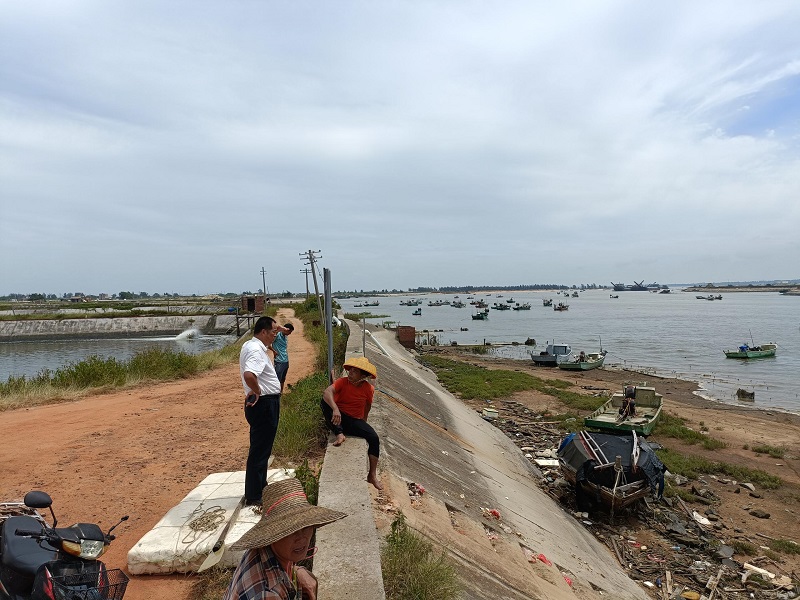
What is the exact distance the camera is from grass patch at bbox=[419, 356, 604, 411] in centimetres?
2084

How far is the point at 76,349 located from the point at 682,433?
149 feet

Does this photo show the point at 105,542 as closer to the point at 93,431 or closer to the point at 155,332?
the point at 93,431

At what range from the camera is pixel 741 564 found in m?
8.57

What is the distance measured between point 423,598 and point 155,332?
56.6m

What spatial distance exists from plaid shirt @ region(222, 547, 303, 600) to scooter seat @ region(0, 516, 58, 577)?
1510 mm

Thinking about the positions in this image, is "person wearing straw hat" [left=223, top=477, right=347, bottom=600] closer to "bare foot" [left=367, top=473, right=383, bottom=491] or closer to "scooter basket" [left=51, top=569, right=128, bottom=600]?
"scooter basket" [left=51, top=569, right=128, bottom=600]

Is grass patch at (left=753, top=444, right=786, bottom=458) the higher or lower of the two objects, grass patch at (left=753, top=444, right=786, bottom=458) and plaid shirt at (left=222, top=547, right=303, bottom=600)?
the lower

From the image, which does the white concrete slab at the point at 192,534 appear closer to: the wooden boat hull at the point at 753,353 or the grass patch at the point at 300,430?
the grass patch at the point at 300,430

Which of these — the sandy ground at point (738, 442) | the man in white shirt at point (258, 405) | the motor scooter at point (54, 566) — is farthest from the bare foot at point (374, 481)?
the sandy ground at point (738, 442)

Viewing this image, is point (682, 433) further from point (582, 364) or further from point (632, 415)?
point (582, 364)

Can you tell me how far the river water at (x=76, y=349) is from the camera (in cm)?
3264

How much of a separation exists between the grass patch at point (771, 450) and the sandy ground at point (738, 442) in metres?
0.16

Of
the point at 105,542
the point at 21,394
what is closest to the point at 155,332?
the point at 21,394

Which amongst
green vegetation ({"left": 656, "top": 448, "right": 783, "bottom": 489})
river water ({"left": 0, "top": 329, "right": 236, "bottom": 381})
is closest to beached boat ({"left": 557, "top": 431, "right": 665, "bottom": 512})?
green vegetation ({"left": 656, "top": 448, "right": 783, "bottom": 489})
